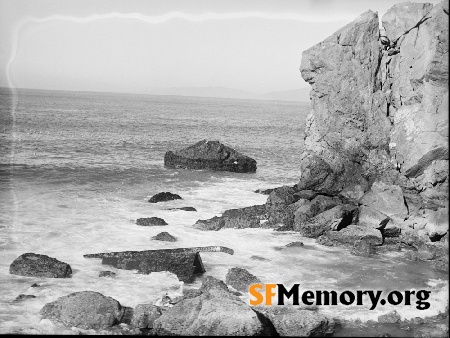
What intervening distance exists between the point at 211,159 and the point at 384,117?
17.7m

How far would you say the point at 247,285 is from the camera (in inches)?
625

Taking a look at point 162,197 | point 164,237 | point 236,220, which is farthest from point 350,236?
A: point 162,197

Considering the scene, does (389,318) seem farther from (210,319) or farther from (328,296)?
(210,319)

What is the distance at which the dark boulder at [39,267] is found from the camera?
53.1 ft

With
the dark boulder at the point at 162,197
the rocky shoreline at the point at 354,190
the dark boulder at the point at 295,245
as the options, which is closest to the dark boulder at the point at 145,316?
the rocky shoreline at the point at 354,190

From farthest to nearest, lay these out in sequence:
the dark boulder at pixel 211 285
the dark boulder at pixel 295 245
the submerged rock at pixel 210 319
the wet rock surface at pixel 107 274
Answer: the dark boulder at pixel 295 245
the wet rock surface at pixel 107 274
the dark boulder at pixel 211 285
the submerged rock at pixel 210 319

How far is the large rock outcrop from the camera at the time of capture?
74.0 feet

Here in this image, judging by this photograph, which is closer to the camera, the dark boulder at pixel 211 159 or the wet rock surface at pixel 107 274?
the wet rock surface at pixel 107 274

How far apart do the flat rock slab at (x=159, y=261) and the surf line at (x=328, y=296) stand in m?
2.24

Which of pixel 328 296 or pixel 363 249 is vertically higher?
pixel 363 249

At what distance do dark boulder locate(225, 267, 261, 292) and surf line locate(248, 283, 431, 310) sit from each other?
204mm

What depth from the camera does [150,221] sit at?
23.3m

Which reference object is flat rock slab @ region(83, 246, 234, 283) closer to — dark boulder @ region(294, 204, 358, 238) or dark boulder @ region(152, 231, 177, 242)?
dark boulder @ region(152, 231, 177, 242)

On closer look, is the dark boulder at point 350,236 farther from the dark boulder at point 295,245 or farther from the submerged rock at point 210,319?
the submerged rock at point 210,319
